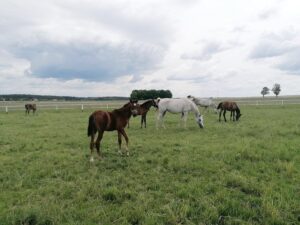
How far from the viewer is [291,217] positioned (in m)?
4.33

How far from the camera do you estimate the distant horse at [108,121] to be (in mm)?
8016

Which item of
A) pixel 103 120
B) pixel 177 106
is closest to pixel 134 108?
pixel 103 120

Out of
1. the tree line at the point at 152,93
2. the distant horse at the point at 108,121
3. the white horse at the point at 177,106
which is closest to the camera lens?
A: the distant horse at the point at 108,121

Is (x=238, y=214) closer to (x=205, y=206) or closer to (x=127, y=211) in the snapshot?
(x=205, y=206)

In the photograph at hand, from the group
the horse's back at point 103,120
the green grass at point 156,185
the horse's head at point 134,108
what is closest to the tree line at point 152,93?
the horse's head at point 134,108

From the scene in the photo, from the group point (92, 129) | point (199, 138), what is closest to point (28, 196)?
point (92, 129)

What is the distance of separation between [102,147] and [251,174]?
17.0 ft

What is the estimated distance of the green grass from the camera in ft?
14.4

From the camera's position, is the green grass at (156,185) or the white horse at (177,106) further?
the white horse at (177,106)

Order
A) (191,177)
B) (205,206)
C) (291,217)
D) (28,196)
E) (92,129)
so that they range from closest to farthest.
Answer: (291,217), (205,206), (28,196), (191,177), (92,129)

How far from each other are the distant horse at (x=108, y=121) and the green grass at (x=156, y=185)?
70 cm

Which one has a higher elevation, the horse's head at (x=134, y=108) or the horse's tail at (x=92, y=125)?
the horse's head at (x=134, y=108)

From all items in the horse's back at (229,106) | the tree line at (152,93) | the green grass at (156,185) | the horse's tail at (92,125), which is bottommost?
the green grass at (156,185)

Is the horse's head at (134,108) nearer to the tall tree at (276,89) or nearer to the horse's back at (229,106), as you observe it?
the horse's back at (229,106)
